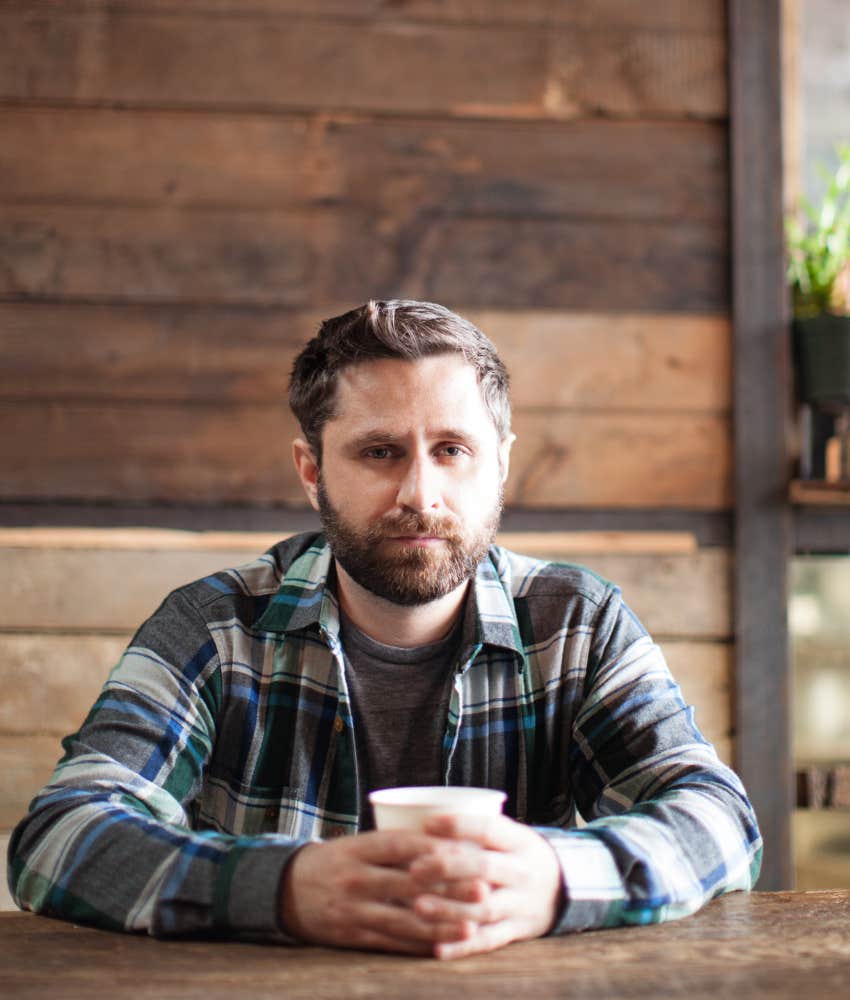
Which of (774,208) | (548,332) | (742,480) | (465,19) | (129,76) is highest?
(465,19)

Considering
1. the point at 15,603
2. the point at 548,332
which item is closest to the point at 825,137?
the point at 548,332

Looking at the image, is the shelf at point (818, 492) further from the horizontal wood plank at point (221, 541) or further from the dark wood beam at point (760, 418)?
the horizontal wood plank at point (221, 541)

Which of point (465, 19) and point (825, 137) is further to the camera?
point (825, 137)

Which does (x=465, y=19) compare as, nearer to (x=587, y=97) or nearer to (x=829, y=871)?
(x=587, y=97)

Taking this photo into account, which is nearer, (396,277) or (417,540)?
(417,540)

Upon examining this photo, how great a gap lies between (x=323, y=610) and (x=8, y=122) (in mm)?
1331

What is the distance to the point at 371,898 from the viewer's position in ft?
3.23

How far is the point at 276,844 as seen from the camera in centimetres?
107

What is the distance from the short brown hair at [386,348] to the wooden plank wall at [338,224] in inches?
20.0

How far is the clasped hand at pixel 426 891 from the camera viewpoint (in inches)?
38.2

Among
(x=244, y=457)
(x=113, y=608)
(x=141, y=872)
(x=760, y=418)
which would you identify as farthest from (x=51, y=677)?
(x=760, y=418)

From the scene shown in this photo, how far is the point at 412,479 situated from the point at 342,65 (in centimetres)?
115

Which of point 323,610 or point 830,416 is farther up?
point 830,416

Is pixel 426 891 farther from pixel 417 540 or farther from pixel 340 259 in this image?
pixel 340 259
